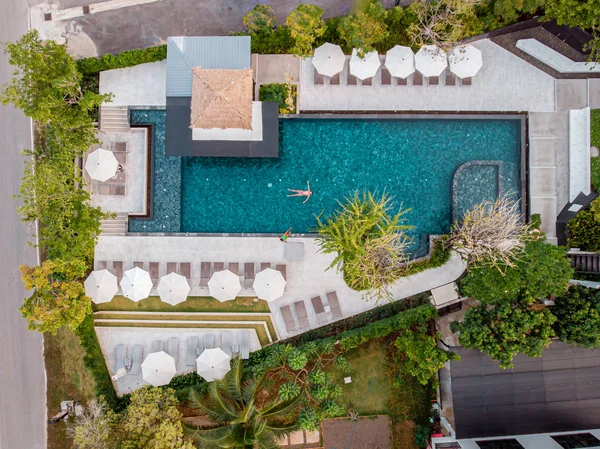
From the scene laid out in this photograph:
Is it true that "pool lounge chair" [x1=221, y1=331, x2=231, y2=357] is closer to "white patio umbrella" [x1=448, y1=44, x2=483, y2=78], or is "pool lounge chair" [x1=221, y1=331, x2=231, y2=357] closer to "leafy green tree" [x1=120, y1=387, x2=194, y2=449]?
"leafy green tree" [x1=120, y1=387, x2=194, y2=449]

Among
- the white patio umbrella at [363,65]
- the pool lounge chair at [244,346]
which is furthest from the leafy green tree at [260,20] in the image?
the pool lounge chair at [244,346]

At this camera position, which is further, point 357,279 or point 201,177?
point 201,177

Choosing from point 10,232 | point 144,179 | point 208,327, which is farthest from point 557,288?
point 10,232

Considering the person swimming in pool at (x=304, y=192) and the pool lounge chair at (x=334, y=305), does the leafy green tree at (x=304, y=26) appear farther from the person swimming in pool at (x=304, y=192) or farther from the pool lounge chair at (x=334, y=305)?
the pool lounge chair at (x=334, y=305)

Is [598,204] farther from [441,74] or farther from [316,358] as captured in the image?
[316,358]

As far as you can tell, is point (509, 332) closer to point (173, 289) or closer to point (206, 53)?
point (173, 289)

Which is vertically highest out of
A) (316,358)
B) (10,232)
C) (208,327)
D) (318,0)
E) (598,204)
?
(318,0)
